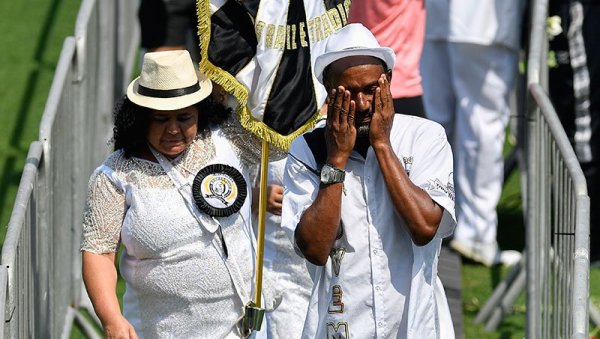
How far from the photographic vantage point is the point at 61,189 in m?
7.77

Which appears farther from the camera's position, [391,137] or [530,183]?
[530,183]

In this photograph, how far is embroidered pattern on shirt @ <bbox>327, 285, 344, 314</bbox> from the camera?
560cm

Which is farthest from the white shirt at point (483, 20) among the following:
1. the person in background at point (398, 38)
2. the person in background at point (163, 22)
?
the person in background at point (163, 22)

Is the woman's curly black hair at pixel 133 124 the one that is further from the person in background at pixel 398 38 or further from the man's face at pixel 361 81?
the person in background at pixel 398 38

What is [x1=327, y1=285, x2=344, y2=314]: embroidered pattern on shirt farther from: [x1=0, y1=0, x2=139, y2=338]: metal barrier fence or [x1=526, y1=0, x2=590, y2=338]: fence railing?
[x1=0, y1=0, x2=139, y2=338]: metal barrier fence

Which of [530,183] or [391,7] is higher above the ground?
[391,7]

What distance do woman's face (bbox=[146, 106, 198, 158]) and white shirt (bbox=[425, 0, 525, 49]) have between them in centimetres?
323

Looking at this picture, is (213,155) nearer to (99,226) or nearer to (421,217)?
(99,226)

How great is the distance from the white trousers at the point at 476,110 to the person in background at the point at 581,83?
32 centimetres

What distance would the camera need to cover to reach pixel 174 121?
614 centimetres

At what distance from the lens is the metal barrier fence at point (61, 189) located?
6.09 meters

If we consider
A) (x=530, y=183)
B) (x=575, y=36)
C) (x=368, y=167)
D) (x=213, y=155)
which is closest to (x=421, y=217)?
(x=368, y=167)

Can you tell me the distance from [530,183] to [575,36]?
163 cm

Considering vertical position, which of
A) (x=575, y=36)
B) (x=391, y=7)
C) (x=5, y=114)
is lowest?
(x=5, y=114)
